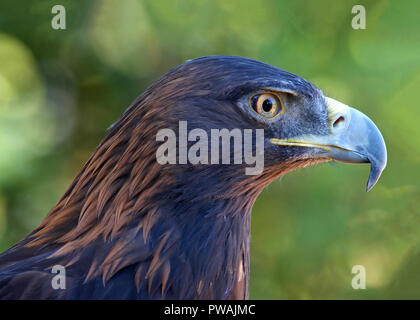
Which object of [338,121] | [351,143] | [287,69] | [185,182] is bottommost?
[185,182]

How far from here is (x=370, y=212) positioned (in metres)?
4.56

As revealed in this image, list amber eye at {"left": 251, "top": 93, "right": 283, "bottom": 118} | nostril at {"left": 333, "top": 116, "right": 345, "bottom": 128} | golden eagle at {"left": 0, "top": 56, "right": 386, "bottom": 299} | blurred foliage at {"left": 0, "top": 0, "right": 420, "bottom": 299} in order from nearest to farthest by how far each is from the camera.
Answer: golden eagle at {"left": 0, "top": 56, "right": 386, "bottom": 299}, amber eye at {"left": 251, "top": 93, "right": 283, "bottom": 118}, nostril at {"left": 333, "top": 116, "right": 345, "bottom": 128}, blurred foliage at {"left": 0, "top": 0, "right": 420, "bottom": 299}

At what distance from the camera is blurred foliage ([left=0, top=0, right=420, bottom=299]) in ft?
14.5

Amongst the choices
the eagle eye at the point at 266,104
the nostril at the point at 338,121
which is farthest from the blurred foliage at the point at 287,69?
the eagle eye at the point at 266,104

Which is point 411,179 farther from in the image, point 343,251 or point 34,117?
point 34,117

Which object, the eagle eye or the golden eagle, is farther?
the eagle eye

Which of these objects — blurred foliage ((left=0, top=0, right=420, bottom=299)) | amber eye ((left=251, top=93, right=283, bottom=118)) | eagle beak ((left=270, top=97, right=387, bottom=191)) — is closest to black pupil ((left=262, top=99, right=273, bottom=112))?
amber eye ((left=251, top=93, right=283, bottom=118))

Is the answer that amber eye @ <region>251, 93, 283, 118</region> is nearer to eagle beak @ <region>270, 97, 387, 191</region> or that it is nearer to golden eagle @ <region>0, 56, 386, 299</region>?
golden eagle @ <region>0, 56, 386, 299</region>

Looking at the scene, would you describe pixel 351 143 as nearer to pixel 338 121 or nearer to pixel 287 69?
pixel 338 121

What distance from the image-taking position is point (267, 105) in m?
2.82

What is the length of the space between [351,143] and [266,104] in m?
0.43

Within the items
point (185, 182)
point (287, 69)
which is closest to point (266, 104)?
point (185, 182)

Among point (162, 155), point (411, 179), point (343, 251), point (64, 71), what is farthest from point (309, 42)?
point (162, 155)

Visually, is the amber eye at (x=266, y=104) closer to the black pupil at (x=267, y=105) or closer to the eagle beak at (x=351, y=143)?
the black pupil at (x=267, y=105)
